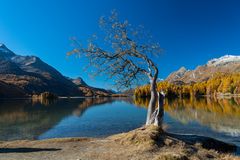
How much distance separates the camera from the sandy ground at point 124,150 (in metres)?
15.9

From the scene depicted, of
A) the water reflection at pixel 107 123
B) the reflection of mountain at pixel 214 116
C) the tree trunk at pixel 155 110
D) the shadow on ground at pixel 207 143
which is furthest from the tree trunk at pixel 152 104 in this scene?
the reflection of mountain at pixel 214 116

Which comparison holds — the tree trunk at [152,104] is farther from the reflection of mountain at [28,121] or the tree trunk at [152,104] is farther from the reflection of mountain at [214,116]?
the reflection of mountain at [28,121]

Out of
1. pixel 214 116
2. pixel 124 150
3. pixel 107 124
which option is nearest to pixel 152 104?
pixel 124 150

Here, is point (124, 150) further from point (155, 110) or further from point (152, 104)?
point (152, 104)

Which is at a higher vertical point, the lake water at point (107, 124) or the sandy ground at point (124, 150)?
the sandy ground at point (124, 150)

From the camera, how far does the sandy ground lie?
52.2 ft

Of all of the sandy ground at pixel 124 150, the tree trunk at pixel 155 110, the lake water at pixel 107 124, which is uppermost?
the tree trunk at pixel 155 110

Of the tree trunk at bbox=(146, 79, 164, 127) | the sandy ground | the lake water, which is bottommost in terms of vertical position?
the lake water

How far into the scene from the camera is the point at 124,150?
17.6 meters

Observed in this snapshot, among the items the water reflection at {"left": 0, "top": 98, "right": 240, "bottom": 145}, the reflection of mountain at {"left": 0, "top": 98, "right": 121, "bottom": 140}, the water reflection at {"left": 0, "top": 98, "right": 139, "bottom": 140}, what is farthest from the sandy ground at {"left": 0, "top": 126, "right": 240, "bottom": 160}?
the reflection of mountain at {"left": 0, "top": 98, "right": 121, "bottom": 140}

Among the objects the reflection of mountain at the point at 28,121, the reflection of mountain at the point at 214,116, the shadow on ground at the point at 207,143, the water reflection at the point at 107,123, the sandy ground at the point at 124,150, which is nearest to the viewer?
the sandy ground at the point at 124,150

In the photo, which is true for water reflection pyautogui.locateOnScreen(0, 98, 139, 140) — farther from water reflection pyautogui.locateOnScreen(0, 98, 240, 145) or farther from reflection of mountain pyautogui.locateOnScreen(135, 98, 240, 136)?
reflection of mountain pyautogui.locateOnScreen(135, 98, 240, 136)

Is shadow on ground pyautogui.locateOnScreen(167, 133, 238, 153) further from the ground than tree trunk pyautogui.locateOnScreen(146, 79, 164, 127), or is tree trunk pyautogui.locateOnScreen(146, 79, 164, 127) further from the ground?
tree trunk pyautogui.locateOnScreen(146, 79, 164, 127)

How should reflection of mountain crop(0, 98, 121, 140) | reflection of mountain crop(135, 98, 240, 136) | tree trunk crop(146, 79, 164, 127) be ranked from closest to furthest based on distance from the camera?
tree trunk crop(146, 79, 164, 127) → reflection of mountain crop(0, 98, 121, 140) → reflection of mountain crop(135, 98, 240, 136)
